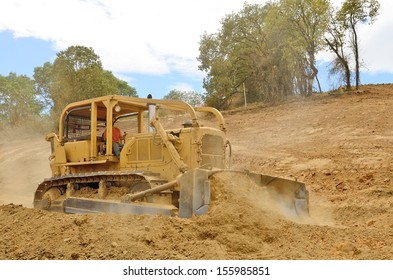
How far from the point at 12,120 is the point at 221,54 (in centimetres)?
1541

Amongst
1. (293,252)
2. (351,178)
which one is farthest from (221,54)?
(293,252)

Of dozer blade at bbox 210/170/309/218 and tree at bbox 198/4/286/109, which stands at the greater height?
tree at bbox 198/4/286/109

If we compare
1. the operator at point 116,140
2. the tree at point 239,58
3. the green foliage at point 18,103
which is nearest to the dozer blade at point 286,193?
the operator at point 116,140

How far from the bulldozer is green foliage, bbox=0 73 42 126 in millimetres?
22658

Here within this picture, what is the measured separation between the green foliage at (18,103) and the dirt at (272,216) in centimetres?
1126

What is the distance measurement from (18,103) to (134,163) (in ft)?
86.1

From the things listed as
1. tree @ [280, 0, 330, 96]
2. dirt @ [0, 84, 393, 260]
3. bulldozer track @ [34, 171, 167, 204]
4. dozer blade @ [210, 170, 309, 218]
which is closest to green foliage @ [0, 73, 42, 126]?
dirt @ [0, 84, 393, 260]

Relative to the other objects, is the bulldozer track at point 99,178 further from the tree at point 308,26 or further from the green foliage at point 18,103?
the green foliage at point 18,103

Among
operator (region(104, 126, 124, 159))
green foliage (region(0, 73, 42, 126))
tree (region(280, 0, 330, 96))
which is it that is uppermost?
tree (region(280, 0, 330, 96))

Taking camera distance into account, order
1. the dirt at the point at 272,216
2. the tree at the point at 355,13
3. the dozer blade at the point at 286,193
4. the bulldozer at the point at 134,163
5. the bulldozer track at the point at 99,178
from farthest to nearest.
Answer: the tree at the point at 355,13, the bulldozer track at the point at 99,178, the dozer blade at the point at 286,193, the bulldozer at the point at 134,163, the dirt at the point at 272,216

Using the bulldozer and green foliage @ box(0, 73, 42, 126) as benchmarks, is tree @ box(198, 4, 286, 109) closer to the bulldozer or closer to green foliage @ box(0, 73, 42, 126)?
green foliage @ box(0, 73, 42, 126)

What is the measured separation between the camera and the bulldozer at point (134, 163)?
8.34 metres

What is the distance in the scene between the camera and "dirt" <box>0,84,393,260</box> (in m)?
6.00

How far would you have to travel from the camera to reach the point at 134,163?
32.5 ft
